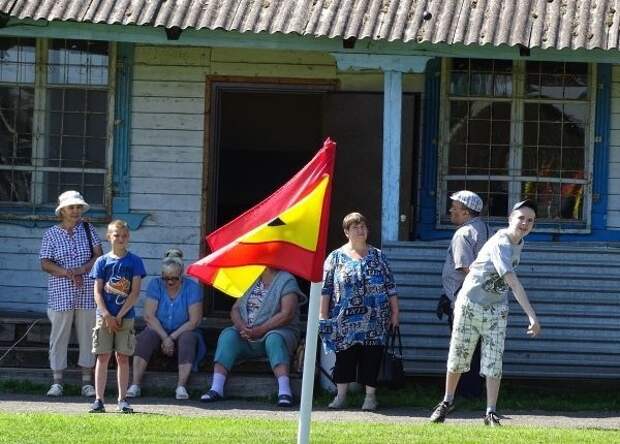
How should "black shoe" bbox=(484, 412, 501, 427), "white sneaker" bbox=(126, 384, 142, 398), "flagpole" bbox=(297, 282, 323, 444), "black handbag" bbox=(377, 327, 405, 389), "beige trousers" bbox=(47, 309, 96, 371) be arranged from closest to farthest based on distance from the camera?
"flagpole" bbox=(297, 282, 323, 444) < "black shoe" bbox=(484, 412, 501, 427) < "black handbag" bbox=(377, 327, 405, 389) < "white sneaker" bbox=(126, 384, 142, 398) < "beige trousers" bbox=(47, 309, 96, 371)

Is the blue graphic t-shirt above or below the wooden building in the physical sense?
below

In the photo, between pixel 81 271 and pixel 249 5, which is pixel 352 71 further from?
pixel 81 271

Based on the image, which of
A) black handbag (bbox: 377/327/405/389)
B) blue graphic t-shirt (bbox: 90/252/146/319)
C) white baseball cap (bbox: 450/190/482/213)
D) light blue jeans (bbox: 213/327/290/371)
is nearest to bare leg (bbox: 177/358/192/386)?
light blue jeans (bbox: 213/327/290/371)

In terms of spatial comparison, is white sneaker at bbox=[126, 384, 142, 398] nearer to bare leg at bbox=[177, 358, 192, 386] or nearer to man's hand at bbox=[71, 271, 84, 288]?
bare leg at bbox=[177, 358, 192, 386]

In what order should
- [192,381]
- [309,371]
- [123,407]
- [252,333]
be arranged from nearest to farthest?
[309,371]
[123,407]
[252,333]
[192,381]

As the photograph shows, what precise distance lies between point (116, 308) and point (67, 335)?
46.7 inches

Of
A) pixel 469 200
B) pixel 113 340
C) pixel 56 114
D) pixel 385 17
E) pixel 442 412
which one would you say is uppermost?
pixel 385 17

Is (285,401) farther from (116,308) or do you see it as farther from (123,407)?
(116,308)

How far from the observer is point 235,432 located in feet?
31.2

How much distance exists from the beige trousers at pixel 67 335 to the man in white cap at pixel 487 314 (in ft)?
10.6

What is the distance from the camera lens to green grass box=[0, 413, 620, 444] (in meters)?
9.17

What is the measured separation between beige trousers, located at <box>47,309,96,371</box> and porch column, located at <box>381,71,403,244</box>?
2654mm

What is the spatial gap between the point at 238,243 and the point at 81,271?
4.75m

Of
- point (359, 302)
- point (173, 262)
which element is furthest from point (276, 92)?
point (359, 302)
